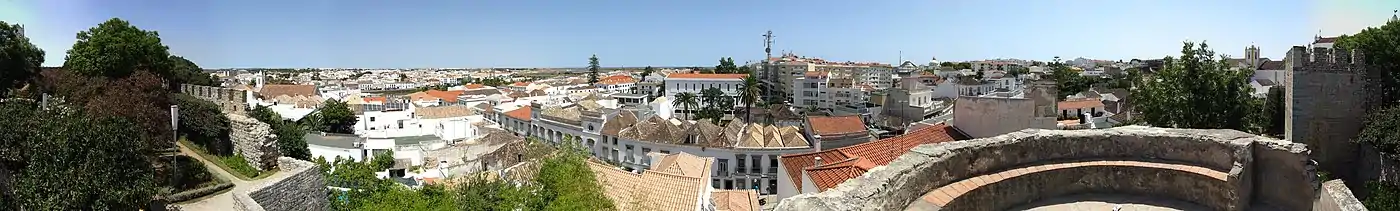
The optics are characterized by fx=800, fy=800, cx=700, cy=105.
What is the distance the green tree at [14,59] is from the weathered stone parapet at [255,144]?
21.7ft

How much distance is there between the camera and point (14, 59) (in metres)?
23.4

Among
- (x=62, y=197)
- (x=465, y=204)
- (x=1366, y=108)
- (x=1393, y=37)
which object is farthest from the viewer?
(x=1393, y=37)

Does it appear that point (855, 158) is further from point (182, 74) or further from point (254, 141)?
point (182, 74)

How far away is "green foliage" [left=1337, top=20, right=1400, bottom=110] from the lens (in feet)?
71.2

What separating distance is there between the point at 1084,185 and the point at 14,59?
93.5 ft

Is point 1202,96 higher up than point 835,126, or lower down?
higher up

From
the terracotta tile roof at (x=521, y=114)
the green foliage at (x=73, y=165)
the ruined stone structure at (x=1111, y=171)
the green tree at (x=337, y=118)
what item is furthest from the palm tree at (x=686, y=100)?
the ruined stone structure at (x=1111, y=171)

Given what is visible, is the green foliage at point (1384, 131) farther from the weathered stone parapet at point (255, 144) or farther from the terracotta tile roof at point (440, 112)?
the terracotta tile roof at point (440, 112)

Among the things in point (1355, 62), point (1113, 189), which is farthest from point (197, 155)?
point (1355, 62)

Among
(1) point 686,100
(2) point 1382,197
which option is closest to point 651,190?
(2) point 1382,197

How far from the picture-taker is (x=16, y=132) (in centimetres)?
1177

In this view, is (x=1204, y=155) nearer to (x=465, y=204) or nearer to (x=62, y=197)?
(x=465, y=204)

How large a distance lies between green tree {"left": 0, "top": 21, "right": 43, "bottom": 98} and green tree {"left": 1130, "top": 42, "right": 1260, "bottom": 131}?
32172 mm

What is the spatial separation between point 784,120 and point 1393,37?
110 feet
